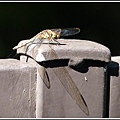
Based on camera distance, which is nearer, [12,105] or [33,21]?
[12,105]

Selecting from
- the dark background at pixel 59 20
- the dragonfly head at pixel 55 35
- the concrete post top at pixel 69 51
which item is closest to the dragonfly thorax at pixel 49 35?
the dragonfly head at pixel 55 35

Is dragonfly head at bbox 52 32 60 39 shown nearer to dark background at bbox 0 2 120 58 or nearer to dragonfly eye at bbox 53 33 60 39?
dragonfly eye at bbox 53 33 60 39

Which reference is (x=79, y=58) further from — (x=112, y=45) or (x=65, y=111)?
(x=112, y=45)

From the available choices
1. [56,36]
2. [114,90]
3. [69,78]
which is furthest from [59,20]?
[69,78]

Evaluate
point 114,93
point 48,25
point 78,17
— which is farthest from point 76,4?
point 114,93

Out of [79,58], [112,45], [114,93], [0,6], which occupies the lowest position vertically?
[112,45]

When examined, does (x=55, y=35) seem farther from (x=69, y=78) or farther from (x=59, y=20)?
(x=59, y=20)
